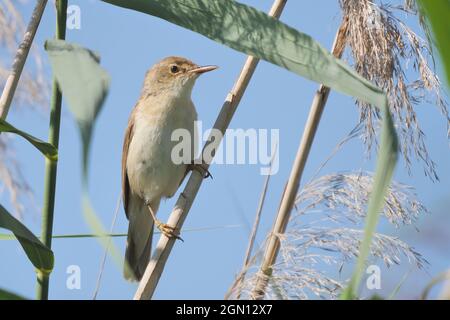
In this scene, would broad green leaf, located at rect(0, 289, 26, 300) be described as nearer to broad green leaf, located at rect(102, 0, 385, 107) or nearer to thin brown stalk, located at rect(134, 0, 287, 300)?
thin brown stalk, located at rect(134, 0, 287, 300)

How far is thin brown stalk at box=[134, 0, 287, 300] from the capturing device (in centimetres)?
167

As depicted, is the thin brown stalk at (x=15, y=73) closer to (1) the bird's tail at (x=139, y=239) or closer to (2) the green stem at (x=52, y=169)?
(2) the green stem at (x=52, y=169)

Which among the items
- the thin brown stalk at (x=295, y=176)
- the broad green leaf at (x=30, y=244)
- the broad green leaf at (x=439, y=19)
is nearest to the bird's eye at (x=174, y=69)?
the thin brown stalk at (x=295, y=176)

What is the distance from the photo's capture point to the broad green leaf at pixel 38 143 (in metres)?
1.35

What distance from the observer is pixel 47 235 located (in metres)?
1.41

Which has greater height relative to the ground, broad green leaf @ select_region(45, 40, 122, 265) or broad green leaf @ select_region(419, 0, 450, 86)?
broad green leaf @ select_region(419, 0, 450, 86)

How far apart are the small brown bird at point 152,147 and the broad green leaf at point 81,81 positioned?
1.83 meters

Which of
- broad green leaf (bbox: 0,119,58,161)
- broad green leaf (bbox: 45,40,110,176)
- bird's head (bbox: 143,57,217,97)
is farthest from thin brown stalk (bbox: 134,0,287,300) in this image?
bird's head (bbox: 143,57,217,97)

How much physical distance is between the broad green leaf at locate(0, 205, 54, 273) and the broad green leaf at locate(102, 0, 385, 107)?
0.51 meters

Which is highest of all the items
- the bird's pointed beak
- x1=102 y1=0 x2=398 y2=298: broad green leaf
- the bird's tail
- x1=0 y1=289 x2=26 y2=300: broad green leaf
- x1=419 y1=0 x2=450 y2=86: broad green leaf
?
x1=419 y1=0 x2=450 y2=86: broad green leaf

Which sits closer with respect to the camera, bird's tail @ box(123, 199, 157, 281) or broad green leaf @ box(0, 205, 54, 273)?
broad green leaf @ box(0, 205, 54, 273)

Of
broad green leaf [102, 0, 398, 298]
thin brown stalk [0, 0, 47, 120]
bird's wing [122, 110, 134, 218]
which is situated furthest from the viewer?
bird's wing [122, 110, 134, 218]

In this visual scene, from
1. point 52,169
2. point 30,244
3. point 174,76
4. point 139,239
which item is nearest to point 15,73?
point 52,169
